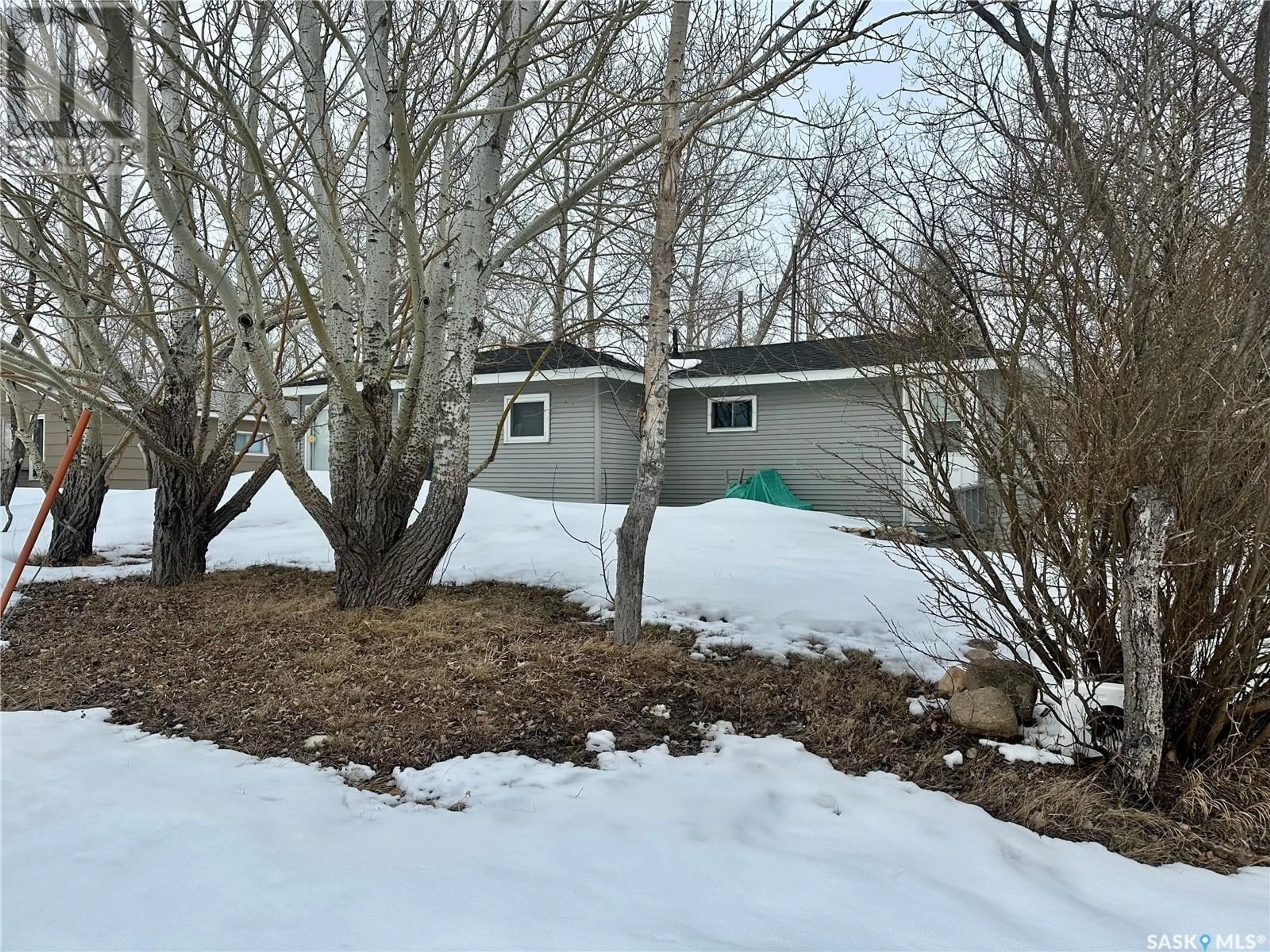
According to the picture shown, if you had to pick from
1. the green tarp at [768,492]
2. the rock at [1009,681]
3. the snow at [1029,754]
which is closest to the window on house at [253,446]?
the green tarp at [768,492]

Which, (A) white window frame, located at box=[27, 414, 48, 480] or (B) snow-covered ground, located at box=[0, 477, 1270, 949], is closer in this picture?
(B) snow-covered ground, located at box=[0, 477, 1270, 949]

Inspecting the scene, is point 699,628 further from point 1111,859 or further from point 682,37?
point 682,37

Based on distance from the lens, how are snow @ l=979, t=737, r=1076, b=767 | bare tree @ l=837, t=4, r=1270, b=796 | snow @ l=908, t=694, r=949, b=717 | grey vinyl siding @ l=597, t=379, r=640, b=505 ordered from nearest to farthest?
bare tree @ l=837, t=4, r=1270, b=796 < snow @ l=979, t=737, r=1076, b=767 < snow @ l=908, t=694, r=949, b=717 < grey vinyl siding @ l=597, t=379, r=640, b=505

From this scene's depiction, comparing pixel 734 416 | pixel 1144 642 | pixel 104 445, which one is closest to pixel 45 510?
pixel 1144 642

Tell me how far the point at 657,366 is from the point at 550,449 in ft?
28.3

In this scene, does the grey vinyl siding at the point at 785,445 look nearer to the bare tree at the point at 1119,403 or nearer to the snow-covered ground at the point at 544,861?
the bare tree at the point at 1119,403

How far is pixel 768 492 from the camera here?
12.2 m

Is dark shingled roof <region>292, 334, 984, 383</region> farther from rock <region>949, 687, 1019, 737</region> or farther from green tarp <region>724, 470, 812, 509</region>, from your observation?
rock <region>949, 687, 1019, 737</region>

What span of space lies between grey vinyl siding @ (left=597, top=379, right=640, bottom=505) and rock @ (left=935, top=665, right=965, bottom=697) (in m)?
8.33

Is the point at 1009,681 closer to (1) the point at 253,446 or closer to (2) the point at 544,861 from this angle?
(2) the point at 544,861

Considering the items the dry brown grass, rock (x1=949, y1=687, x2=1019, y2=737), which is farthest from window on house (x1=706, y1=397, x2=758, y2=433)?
rock (x1=949, y1=687, x2=1019, y2=737)

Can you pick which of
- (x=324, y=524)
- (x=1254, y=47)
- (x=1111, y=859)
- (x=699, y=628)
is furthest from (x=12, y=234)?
(x=1254, y=47)

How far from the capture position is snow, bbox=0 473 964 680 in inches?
194

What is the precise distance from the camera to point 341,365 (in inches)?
191
